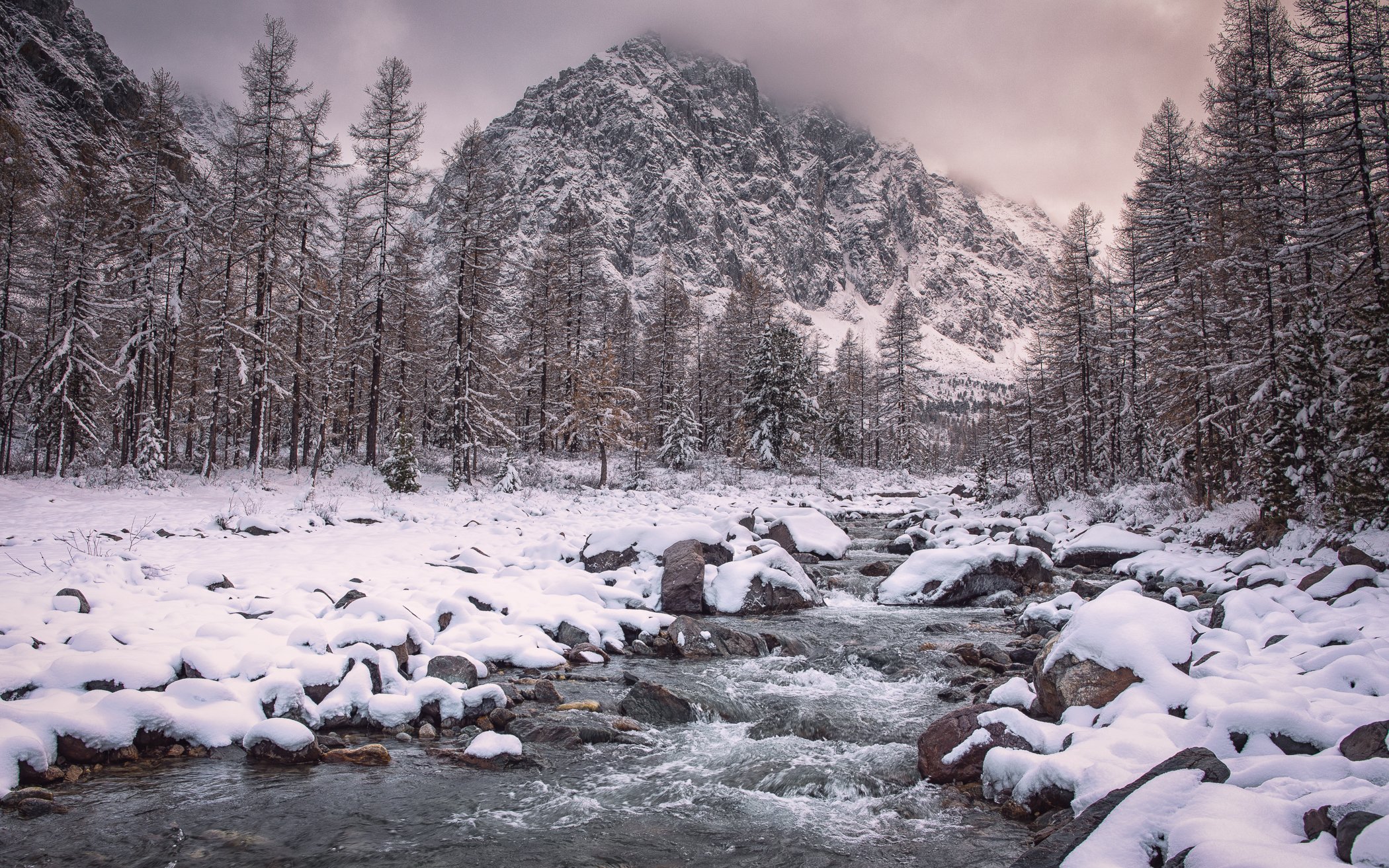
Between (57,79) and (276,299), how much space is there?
61.0 m

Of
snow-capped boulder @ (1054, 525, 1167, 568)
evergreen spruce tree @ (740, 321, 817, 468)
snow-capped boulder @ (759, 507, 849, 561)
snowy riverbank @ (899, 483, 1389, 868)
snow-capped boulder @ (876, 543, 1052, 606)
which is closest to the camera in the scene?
snowy riverbank @ (899, 483, 1389, 868)

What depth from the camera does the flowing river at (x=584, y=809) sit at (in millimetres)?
4770

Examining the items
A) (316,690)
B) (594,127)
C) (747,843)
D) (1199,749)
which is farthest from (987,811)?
(594,127)

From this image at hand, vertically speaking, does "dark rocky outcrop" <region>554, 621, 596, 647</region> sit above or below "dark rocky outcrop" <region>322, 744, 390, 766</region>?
above

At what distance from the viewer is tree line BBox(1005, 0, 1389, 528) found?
14.5 meters

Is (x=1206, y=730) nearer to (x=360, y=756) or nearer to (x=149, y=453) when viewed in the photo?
(x=360, y=756)

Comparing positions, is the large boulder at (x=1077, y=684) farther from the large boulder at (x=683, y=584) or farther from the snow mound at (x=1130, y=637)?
the large boulder at (x=683, y=584)

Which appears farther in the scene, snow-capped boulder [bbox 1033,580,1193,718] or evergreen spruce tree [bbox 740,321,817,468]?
evergreen spruce tree [bbox 740,321,817,468]

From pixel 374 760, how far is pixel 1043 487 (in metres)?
35.9

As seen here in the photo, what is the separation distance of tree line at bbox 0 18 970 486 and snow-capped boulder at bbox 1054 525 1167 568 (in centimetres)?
1993

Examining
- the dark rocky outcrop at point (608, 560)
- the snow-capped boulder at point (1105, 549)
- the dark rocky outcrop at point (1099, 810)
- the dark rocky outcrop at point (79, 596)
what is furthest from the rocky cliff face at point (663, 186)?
the dark rocky outcrop at point (1099, 810)

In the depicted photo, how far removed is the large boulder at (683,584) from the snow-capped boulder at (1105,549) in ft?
39.3

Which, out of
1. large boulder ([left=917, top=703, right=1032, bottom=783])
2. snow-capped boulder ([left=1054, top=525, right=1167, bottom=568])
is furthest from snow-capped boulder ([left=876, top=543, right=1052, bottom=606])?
large boulder ([left=917, top=703, right=1032, bottom=783])

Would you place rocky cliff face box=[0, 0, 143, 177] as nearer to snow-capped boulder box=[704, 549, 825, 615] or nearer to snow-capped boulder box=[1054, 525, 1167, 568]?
snow-capped boulder box=[704, 549, 825, 615]
